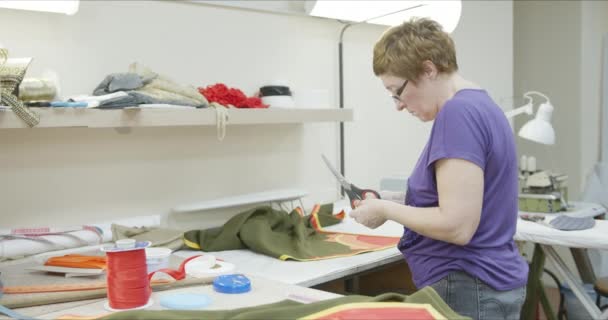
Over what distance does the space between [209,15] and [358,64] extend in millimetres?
945

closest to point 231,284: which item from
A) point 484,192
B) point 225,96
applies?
point 484,192

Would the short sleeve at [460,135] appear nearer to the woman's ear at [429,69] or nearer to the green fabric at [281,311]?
the woman's ear at [429,69]

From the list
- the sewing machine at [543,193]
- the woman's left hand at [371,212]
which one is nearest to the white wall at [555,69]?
the sewing machine at [543,193]

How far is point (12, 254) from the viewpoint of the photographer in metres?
1.98

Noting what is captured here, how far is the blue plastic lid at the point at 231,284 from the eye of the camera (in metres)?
1.52

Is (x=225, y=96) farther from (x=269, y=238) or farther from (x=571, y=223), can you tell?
(x=571, y=223)

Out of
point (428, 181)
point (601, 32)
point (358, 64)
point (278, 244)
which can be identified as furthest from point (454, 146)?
point (601, 32)

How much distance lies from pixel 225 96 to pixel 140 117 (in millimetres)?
455

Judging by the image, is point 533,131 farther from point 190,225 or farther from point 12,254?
point 12,254

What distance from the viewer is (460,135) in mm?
1418

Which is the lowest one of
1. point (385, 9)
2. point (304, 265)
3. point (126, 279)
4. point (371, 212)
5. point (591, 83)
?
point (304, 265)

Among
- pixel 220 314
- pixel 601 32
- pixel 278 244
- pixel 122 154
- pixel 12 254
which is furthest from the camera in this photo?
pixel 601 32

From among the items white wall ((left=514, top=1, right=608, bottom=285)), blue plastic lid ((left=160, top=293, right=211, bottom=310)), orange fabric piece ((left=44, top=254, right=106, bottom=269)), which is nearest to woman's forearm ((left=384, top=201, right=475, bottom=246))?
blue plastic lid ((left=160, top=293, right=211, bottom=310))

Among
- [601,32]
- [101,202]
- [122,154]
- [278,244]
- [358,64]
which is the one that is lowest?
[278,244]
